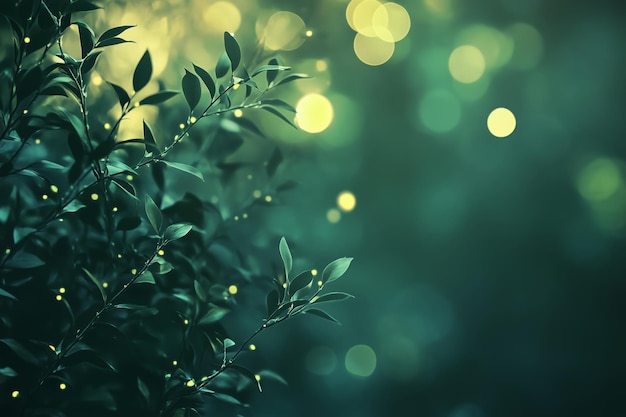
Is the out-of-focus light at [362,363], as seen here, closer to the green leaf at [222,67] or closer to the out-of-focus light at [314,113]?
the out-of-focus light at [314,113]

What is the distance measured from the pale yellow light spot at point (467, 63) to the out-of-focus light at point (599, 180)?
29 centimetres

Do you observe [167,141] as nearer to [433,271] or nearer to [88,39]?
[88,39]

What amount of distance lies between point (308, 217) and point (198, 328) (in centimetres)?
33

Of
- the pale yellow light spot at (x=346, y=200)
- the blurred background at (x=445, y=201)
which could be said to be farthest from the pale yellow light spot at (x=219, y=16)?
the pale yellow light spot at (x=346, y=200)

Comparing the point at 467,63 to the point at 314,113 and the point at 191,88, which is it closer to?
the point at 314,113

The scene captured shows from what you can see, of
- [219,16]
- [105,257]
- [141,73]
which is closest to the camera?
[141,73]

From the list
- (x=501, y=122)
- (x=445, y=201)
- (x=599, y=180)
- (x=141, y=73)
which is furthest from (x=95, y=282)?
(x=599, y=180)

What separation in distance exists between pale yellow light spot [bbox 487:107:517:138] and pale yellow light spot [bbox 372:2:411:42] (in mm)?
244

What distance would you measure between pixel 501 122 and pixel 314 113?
378 millimetres

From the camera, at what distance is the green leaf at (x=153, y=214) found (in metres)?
0.71

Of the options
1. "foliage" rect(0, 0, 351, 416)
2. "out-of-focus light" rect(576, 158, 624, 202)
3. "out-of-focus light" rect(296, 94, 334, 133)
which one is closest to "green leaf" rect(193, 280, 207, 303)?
"foliage" rect(0, 0, 351, 416)

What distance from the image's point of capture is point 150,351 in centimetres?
88

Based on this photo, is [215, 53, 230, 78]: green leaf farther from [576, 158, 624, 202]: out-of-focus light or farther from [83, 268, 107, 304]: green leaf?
[576, 158, 624, 202]: out-of-focus light

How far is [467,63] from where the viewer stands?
3.52 feet
